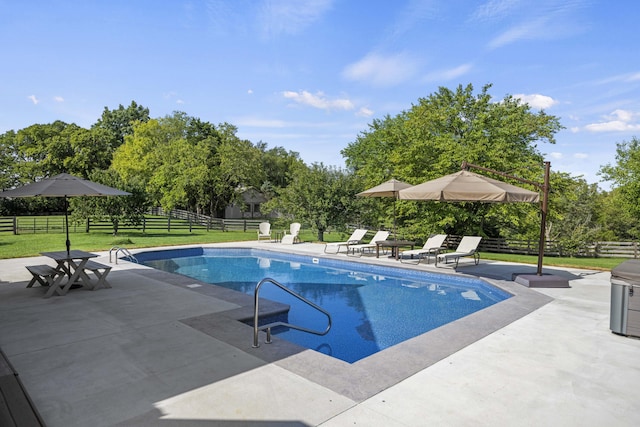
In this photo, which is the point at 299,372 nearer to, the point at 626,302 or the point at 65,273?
the point at 626,302

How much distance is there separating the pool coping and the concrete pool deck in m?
0.02

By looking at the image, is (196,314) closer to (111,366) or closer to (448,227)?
(111,366)

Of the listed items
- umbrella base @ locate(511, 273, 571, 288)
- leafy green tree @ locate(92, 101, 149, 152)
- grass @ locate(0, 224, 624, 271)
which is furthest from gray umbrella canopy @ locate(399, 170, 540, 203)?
leafy green tree @ locate(92, 101, 149, 152)

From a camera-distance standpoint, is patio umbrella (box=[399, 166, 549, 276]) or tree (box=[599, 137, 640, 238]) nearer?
patio umbrella (box=[399, 166, 549, 276])

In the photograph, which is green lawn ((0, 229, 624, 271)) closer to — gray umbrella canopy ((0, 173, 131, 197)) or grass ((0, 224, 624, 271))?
grass ((0, 224, 624, 271))

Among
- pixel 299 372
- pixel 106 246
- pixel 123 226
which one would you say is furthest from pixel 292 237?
pixel 299 372

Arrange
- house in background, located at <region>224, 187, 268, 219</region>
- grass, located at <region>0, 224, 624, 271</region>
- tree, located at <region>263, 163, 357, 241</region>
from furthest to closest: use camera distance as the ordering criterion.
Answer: house in background, located at <region>224, 187, 268, 219</region> < tree, located at <region>263, 163, 357, 241</region> < grass, located at <region>0, 224, 624, 271</region>

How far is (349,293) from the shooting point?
9.55m

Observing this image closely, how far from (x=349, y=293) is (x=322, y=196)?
9.56 meters

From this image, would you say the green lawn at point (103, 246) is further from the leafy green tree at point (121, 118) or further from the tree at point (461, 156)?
the leafy green tree at point (121, 118)

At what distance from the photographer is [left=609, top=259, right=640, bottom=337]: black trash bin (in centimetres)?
525

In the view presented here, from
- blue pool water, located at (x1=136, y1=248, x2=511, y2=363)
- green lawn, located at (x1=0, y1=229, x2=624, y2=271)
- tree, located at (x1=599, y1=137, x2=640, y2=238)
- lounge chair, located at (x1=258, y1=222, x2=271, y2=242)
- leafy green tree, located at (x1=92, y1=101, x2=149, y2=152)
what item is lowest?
blue pool water, located at (x1=136, y1=248, x2=511, y2=363)

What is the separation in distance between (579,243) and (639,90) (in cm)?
1126

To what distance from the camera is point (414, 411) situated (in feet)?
10.7
